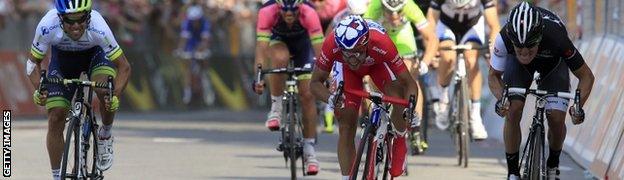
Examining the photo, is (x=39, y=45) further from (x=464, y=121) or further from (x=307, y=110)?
(x=464, y=121)

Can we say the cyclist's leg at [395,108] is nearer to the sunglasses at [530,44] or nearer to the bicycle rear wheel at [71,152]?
the sunglasses at [530,44]

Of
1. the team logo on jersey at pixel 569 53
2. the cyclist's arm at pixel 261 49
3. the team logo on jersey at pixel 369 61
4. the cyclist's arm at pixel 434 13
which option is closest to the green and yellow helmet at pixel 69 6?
the team logo on jersey at pixel 369 61

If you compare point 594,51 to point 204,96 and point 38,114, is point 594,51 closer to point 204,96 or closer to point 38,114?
point 38,114

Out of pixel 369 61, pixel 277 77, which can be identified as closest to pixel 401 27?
pixel 277 77

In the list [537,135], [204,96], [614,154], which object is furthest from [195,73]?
[537,135]

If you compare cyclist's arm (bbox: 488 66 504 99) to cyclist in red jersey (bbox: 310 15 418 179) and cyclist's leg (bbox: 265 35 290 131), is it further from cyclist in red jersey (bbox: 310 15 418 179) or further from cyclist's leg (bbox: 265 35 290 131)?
cyclist's leg (bbox: 265 35 290 131)

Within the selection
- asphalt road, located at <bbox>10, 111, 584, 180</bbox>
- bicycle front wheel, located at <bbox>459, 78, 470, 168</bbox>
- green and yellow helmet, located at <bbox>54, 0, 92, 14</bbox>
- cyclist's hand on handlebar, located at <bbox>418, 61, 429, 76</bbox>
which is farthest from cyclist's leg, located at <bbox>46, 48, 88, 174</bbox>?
bicycle front wheel, located at <bbox>459, 78, 470, 168</bbox>

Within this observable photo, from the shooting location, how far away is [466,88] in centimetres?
1806

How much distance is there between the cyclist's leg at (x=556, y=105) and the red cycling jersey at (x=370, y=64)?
1.04 m

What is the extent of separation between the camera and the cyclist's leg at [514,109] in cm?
1248

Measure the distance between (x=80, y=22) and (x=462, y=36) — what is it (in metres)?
6.80

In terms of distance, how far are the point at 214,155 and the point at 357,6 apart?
2.48 metres

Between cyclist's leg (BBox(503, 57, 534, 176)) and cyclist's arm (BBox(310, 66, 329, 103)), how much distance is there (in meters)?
1.24

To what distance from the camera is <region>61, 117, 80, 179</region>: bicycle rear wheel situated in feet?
40.8
